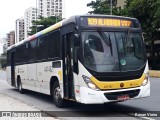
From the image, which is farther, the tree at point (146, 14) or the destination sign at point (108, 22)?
the tree at point (146, 14)

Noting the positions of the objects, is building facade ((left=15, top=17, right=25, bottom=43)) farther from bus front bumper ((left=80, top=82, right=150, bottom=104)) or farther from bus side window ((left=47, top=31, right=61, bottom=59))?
bus front bumper ((left=80, top=82, right=150, bottom=104))

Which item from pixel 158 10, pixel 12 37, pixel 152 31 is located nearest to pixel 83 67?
pixel 158 10

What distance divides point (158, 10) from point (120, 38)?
2782cm

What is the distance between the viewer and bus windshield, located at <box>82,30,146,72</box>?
32.1 ft

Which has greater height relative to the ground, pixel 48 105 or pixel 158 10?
pixel 158 10

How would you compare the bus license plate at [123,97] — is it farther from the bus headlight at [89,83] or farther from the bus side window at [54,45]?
the bus side window at [54,45]

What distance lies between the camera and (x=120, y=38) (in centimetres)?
1023

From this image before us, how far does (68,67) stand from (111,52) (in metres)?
1.69

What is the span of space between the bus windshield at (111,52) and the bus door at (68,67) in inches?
35.3

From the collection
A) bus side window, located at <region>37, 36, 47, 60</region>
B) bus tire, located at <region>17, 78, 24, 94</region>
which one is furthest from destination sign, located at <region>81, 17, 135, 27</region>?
bus tire, located at <region>17, 78, 24, 94</region>

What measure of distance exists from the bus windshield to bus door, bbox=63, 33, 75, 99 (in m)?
0.90

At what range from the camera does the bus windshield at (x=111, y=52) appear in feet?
32.1

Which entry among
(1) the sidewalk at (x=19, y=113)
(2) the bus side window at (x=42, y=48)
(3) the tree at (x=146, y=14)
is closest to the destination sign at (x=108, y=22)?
(1) the sidewalk at (x=19, y=113)

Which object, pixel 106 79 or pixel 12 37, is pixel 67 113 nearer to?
pixel 106 79
